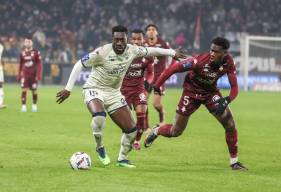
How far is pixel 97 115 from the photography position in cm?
1204

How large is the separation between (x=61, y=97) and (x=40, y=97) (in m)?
22.4

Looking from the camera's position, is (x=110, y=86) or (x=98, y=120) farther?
(x=110, y=86)

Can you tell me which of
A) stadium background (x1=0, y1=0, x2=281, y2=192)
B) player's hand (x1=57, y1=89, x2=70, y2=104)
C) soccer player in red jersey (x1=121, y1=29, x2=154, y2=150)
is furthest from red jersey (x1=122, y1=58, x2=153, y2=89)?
player's hand (x1=57, y1=89, x2=70, y2=104)

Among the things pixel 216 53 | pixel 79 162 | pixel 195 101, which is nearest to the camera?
pixel 79 162

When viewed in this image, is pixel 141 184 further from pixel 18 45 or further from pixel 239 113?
pixel 18 45

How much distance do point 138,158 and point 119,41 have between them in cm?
252

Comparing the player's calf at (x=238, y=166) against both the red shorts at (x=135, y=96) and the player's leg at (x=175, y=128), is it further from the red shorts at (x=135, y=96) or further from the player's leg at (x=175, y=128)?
the red shorts at (x=135, y=96)

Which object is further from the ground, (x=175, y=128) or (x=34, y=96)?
(x=175, y=128)

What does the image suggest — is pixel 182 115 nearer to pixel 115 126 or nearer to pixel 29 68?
pixel 115 126

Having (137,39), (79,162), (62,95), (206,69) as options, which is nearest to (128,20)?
(137,39)

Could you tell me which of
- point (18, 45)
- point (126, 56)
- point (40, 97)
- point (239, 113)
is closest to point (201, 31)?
point (18, 45)

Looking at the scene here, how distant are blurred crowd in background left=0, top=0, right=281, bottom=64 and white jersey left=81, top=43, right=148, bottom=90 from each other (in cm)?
3352

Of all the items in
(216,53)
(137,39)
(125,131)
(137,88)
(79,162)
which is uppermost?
(137,39)

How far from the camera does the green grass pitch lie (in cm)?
1020
